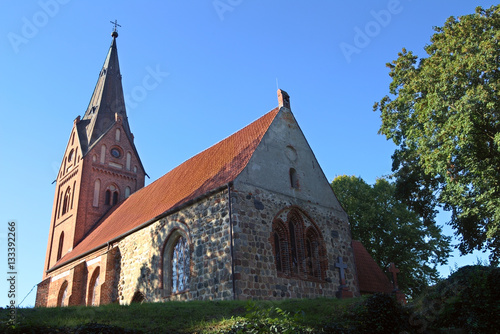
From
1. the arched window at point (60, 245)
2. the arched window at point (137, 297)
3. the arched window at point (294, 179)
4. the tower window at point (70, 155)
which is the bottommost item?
the arched window at point (137, 297)

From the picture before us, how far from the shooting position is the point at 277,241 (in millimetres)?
15008

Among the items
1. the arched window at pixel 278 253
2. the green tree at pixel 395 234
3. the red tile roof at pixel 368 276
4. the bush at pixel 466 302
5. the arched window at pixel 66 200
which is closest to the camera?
the bush at pixel 466 302

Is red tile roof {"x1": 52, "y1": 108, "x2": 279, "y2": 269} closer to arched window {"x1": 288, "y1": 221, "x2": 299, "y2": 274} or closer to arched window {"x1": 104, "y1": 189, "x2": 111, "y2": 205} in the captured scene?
arched window {"x1": 288, "y1": 221, "x2": 299, "y2": 274}

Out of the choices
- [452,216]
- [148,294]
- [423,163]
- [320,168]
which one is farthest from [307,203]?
[148,294]

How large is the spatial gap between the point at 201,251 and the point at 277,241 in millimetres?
2690

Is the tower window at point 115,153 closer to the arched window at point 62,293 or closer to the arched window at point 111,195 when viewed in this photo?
the arched window at point 111,195

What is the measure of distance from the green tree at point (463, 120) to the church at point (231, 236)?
4.32 meters

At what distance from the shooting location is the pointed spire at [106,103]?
30.7 metres

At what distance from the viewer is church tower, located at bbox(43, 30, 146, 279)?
2716 centimetres

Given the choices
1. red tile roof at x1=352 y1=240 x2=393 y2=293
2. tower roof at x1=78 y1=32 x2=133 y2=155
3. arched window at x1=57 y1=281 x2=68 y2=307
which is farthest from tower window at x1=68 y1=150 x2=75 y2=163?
red tile roof at x1=352 y1=240 x2=393 y2=293

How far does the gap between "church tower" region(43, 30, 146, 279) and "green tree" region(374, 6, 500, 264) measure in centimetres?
1957

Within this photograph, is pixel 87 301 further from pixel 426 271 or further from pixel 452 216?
pixel 426 271

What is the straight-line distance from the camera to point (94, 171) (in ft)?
93.4

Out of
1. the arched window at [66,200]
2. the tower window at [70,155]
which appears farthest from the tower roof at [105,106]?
the arched window at [66,200]
